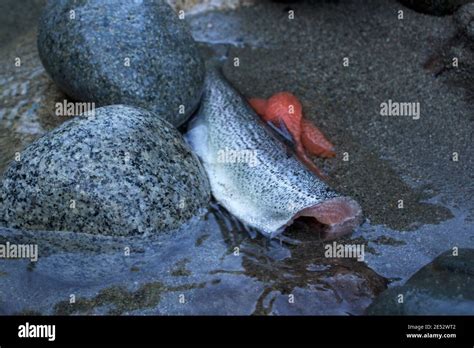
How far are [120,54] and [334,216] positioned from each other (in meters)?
2.26

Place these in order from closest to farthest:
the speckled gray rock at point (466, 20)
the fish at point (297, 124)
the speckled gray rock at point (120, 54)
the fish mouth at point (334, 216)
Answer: the fish mouth at point (334, 216) → the speckled gray rock at point (120, 54) → the fish at point (297, 124) → the speckled gray rock at point (466, 20)

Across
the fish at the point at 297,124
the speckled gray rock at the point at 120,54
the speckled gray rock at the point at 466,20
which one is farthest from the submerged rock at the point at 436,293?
the speckled gray rock at the point at 466,20

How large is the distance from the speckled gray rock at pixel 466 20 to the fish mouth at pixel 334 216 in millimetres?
2474

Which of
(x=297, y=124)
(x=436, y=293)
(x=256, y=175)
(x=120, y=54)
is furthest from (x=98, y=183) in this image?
(x=436, y=293)

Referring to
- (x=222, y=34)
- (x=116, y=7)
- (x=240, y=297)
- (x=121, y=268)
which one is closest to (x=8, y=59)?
(x=116, y=7)

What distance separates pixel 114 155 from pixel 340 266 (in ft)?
5.82

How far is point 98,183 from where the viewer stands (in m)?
4.84

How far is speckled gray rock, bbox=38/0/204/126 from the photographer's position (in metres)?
5.81

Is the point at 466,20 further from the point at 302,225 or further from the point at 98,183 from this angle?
the point at 98,183

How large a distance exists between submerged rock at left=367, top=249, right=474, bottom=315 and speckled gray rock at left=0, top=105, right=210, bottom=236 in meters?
1.68

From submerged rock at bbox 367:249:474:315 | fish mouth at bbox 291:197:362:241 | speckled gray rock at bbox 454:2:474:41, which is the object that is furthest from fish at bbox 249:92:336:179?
speckled gray rock at bbox 454:2:474:41

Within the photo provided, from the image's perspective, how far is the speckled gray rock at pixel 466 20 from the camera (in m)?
6.54

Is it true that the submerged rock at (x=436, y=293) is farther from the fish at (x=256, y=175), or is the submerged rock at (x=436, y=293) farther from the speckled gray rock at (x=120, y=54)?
the speckled gray rock at (x=120, y=54)

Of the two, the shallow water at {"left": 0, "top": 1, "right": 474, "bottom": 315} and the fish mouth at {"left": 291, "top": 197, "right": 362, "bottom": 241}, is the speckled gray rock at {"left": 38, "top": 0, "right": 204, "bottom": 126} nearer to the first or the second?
the shallow water at {"left": 0, "top": 1, "right": 474, "bottom": 315}
